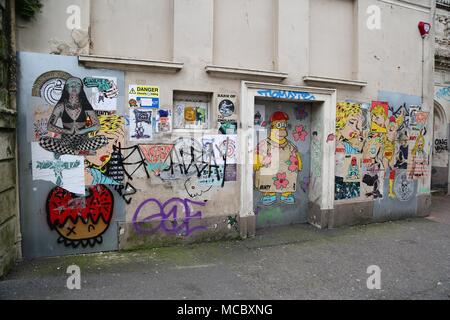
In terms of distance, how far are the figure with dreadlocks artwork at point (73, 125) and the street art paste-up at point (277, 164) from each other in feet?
9.79

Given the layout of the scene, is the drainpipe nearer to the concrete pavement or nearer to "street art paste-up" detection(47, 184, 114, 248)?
"street art paste-up" detection(47, 184, 114, 248)

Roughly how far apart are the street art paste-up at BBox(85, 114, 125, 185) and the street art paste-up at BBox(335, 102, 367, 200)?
167 inches

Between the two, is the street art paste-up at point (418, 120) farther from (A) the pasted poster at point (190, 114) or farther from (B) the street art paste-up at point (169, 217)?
(B) the street art paste-up at point (169, 217)

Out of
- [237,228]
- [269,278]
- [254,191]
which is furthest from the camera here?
[254,191]

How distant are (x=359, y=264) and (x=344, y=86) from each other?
3535 millimetres

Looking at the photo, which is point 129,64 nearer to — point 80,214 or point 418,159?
point 80,214

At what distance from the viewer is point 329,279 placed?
14.6ft

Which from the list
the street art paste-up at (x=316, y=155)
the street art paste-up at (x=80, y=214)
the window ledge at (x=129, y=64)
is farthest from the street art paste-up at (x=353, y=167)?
the street art paste-up at (x=80, y=214)

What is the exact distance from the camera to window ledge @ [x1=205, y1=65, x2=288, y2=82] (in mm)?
5586

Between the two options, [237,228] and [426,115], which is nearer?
[237,228]

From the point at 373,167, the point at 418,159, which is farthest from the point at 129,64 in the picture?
the point at 418,159

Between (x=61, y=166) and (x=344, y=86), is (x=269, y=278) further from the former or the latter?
(x=344, y=86)

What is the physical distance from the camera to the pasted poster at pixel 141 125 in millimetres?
5238

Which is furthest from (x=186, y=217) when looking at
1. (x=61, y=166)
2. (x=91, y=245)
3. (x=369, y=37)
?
(x=369, y=37)
